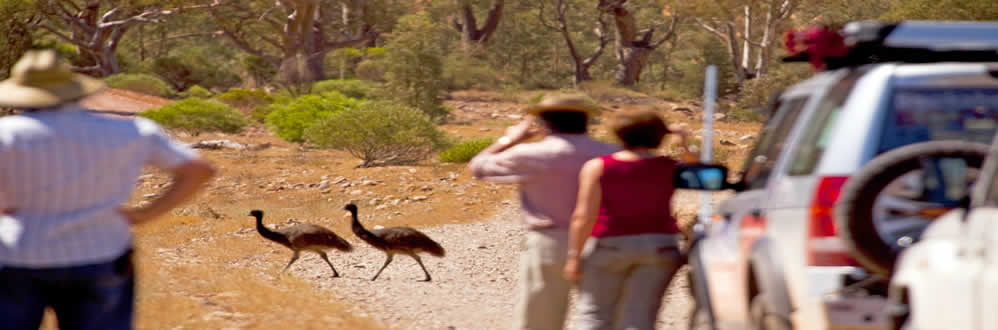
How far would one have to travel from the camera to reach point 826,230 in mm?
4031

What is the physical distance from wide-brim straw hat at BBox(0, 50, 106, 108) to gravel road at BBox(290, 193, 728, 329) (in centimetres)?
453

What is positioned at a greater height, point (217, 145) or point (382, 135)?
point (382, 135)

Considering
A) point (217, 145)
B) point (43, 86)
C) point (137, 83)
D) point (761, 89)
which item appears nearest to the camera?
point (43, 86)

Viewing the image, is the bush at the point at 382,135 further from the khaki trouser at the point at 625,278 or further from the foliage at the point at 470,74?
the foliage at the point at 470,74

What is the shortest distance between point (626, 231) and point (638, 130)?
408 millimetres

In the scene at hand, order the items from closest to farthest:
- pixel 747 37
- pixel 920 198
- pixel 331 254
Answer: pixel 920 198
pixel 331 254
pixel 747 37

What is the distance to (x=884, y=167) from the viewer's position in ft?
12.6

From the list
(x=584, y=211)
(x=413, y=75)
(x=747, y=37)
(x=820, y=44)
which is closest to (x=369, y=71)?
(x=413, y=75)

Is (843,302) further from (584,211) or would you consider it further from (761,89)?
(761,89)

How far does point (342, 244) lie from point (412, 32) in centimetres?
2351

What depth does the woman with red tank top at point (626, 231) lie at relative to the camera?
495 centimetres

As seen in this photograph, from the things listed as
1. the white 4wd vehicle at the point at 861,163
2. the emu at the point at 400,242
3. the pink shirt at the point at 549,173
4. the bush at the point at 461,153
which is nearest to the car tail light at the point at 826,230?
the white 4wd vehicle at the point at 861,163

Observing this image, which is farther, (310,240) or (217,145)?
(217,145)

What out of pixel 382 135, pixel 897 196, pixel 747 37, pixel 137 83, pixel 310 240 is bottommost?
pixel 310 240
